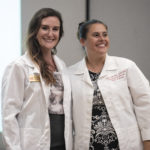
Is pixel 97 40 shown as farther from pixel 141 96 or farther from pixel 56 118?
pixel 56 118

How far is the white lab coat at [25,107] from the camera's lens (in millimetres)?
1477

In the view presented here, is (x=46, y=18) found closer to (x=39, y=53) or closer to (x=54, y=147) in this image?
(x=39, y=53)

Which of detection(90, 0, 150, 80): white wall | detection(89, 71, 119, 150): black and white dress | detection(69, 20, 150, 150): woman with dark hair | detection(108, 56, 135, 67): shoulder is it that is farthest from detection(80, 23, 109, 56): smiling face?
detection(90, 0, 150, 80): white wall

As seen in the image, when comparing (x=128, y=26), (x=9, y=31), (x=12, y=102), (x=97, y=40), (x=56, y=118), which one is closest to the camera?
(x=12, y=102)

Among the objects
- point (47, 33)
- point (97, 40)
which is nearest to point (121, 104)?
point (97, 40)

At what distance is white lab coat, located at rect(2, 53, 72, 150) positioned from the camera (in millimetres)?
1477

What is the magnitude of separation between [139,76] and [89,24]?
0.54m

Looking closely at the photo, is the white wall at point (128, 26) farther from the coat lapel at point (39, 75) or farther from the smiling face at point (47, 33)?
the coat lapel at point (39, 75)

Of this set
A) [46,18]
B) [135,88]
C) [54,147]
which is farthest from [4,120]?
[135,88]

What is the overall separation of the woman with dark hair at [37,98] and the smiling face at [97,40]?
24 centimetres

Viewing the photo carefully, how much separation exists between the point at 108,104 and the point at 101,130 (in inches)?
7.1

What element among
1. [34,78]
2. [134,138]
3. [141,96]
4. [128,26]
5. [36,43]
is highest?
[128,26]

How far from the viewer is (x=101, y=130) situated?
5.20 ft

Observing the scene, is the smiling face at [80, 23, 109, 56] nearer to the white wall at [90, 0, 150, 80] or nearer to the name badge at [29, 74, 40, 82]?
the name badge at [29, 74, 40, 82]
